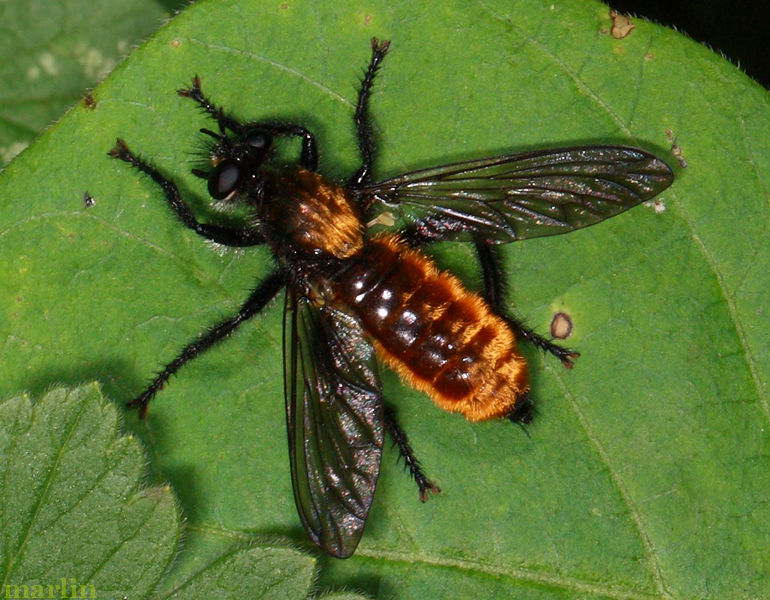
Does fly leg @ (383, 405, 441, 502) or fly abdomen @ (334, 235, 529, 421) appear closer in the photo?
fly abdomen @ (334, 235, 529, 421)

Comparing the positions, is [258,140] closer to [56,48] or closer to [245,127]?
[245,127]

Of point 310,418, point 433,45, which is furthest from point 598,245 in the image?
point 310,418

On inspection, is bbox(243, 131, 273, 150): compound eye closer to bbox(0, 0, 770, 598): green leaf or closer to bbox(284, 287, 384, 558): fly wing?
bbox(0, 0, 770, 598): green leaf

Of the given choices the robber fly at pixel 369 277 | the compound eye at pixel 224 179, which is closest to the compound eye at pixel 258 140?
the robber fly at pixel 369 277

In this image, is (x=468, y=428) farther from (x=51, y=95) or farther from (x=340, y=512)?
(x=51, y=95)

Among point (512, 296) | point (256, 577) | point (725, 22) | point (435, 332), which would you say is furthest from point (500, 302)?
point (725, 22)

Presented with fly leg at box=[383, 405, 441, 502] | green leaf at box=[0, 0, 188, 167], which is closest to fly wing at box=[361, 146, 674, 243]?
fly leg at box=[383, 405, 441, 502]
